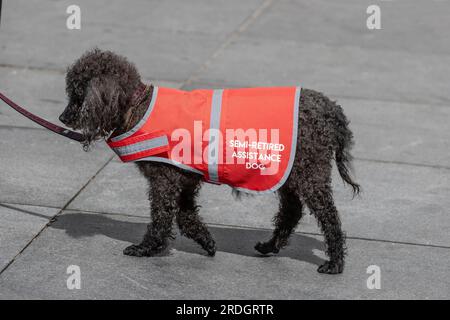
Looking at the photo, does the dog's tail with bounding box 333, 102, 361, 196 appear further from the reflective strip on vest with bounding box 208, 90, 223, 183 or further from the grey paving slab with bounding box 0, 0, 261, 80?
the grey paving slab with bounding box 0, 0, 261, 80

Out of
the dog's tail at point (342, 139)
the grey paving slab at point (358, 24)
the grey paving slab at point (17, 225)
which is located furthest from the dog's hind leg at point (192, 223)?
the grey paving slab at point (358, 24)

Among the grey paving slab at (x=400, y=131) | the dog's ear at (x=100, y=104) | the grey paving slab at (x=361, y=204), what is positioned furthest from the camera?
the grey paving slab at (x=400, y=131)

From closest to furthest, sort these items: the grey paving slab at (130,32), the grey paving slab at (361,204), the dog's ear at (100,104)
→ the dog's ear at (100,104) < the grey paving slab at (361,204) < the grey paving slab at (130,32)

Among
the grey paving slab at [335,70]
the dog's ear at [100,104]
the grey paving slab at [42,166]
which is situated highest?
the grey paving slab at [335,70]

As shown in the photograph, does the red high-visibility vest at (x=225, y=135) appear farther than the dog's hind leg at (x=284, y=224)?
No

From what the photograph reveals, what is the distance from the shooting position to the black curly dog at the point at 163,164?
5.51 metres

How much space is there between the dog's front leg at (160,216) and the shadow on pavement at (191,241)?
20 cm

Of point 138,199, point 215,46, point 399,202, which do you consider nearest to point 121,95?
point 138,199

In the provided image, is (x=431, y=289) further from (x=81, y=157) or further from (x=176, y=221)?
(x=81, y=157)

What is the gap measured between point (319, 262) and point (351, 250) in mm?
298

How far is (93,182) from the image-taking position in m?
7.22

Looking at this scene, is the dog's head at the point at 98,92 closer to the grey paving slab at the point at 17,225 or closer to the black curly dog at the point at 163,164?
the black curly dog at the point at 163,164

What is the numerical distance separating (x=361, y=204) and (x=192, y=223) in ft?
5.27
